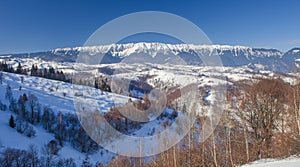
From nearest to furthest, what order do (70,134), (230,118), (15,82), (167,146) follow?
(230,118), (167,146), (70,134), (15,82)

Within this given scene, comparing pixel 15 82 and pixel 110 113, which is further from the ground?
pixel 15 82

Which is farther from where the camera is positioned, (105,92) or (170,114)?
(105,92)

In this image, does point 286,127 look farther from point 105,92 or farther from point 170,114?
point 105,92

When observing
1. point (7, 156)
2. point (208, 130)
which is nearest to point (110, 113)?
point (7, 156)

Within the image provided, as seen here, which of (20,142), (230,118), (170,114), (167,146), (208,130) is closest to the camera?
(230,118)

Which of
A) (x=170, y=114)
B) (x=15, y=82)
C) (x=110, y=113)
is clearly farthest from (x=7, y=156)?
(x=15, y=82)

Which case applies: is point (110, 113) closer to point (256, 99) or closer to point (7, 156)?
point (7, 156)

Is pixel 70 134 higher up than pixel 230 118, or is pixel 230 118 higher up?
pixel 230 118

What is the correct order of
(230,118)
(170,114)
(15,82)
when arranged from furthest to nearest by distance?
(15,82), (170,114), (230,118)

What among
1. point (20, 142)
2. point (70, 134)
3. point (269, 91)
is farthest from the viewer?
point (70, 134)
